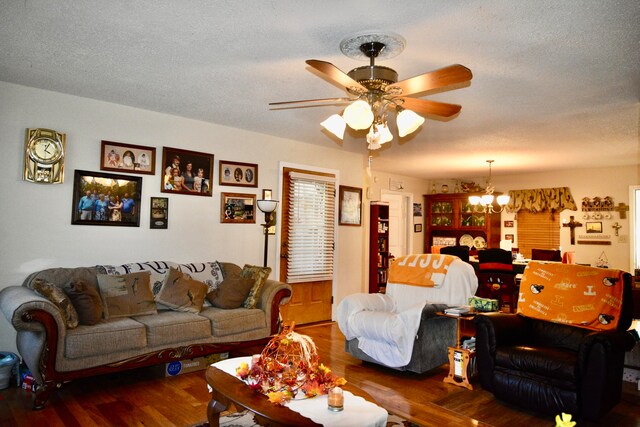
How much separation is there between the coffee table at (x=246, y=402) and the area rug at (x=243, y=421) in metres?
0.33

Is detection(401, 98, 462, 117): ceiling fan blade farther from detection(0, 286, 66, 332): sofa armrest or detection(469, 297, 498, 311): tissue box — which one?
detection(0, 286, 66, 332): sofa armrest

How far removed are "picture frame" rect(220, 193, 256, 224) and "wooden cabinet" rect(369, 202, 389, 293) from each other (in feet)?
8.25

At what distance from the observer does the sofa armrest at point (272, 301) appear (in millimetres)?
4445

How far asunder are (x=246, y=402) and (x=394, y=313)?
2.40 meters

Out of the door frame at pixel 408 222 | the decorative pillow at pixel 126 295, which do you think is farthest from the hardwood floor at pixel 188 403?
the door frame at pixel 408 222

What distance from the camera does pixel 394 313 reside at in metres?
4.38

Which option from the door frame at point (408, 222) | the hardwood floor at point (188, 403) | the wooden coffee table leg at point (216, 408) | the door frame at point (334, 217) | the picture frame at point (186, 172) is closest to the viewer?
the wooden coffee table leg at point (216, 408)

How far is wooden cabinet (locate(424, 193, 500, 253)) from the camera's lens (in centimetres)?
872

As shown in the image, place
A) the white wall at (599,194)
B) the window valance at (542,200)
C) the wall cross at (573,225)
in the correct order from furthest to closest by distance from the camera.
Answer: the window valance at (542,200) → the wall cross at (573,225) → the white wall at (599,194)

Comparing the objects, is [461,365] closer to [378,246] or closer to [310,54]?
[310,54]

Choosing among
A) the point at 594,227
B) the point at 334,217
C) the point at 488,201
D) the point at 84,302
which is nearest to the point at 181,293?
the point at 84,302

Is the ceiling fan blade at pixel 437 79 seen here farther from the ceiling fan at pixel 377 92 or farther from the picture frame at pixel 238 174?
the picture frame at pixel 238 174

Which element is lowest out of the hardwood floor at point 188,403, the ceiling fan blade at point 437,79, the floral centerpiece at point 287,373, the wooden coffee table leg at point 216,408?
the hardwood floor at point 188,403

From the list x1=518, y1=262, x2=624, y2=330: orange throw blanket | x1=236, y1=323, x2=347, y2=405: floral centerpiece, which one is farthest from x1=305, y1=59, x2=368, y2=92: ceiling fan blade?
x1=518, y1=262, x2=624, y2=330: orange throw blanket
